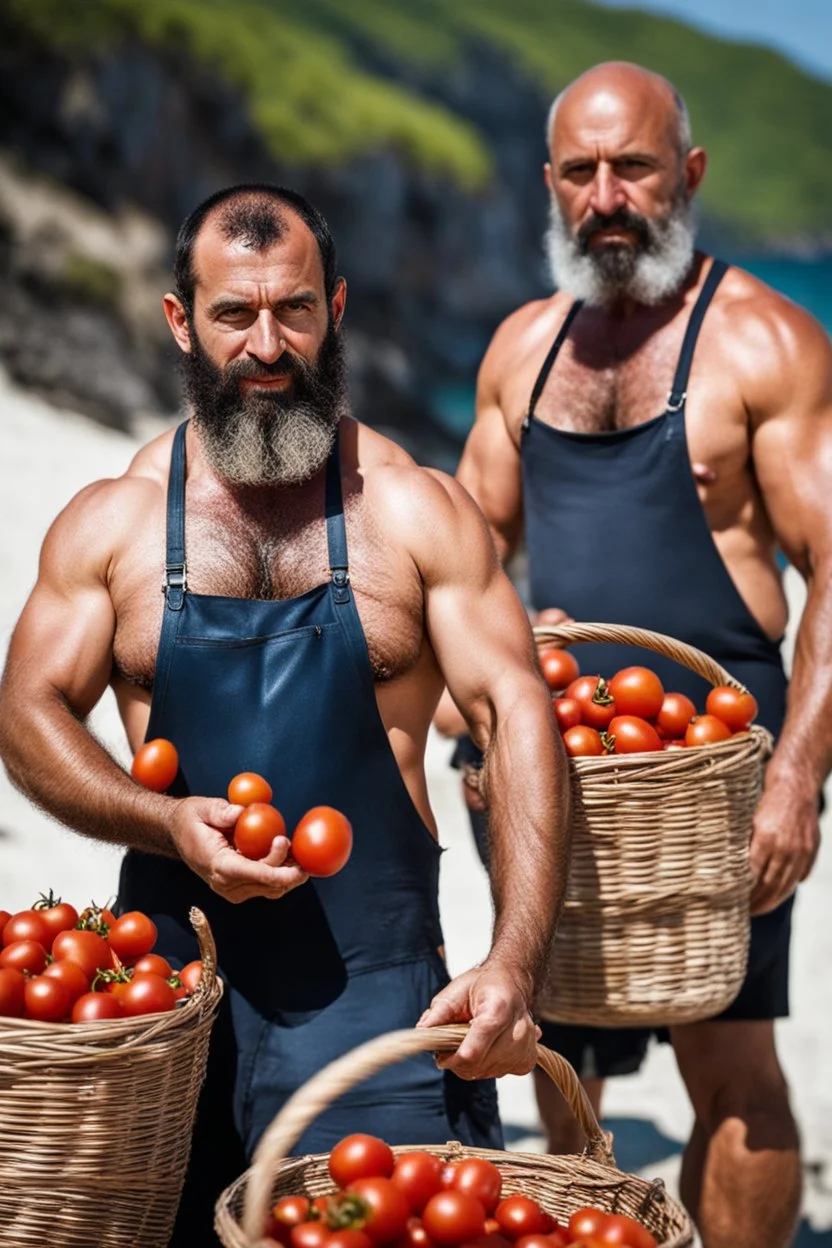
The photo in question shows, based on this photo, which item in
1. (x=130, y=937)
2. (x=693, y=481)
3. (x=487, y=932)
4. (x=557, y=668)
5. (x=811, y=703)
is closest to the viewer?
(x=130, y=937)

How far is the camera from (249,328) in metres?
3.35

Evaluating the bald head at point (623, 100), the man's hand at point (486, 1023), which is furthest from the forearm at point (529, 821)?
the bald head at point (623, 100)

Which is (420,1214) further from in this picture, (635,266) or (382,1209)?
(635,266)

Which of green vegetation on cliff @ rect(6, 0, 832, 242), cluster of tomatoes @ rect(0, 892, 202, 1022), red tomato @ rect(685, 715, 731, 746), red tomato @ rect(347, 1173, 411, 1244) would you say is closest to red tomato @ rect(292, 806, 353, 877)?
cluster of tomatoes @ rect(0, 892, 202, 1022)

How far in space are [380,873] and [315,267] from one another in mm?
1218

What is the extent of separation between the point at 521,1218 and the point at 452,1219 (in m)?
0.15

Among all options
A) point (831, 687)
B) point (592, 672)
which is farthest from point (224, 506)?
point (831, 687)

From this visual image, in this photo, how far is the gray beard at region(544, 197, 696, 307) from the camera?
448cm

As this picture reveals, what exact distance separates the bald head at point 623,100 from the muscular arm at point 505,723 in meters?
1.57

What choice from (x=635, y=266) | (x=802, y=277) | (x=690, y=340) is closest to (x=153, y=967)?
(x=690, y=340)

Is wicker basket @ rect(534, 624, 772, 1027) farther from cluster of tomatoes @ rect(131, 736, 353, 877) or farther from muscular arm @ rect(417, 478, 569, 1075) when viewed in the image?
cluster of tomatoes @ rect(131, 736, 353, 877)

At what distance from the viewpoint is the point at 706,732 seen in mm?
3699

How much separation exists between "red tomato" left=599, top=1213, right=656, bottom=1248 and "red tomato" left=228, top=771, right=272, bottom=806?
36.3 inches

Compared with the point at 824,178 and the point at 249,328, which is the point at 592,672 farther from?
the point at 824,178
